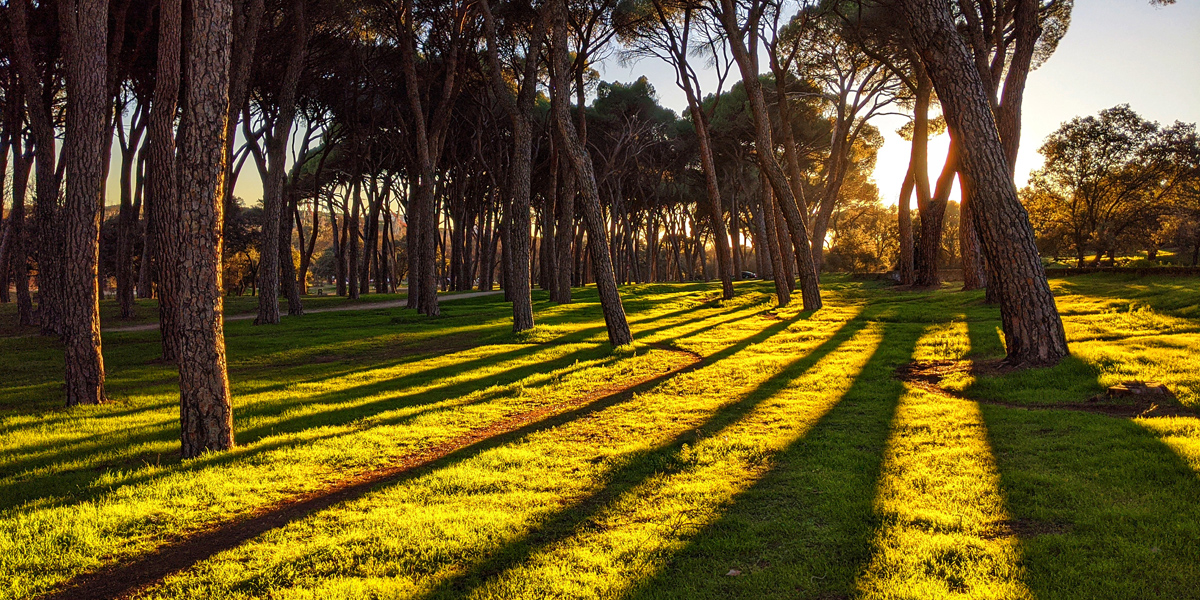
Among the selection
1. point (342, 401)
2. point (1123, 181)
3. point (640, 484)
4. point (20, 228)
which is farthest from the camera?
point (1123, 181)

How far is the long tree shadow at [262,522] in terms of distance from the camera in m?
3.78

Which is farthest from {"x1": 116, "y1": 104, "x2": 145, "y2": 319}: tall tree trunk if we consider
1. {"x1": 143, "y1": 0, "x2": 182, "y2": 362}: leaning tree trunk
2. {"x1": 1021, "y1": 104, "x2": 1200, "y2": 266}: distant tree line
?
{"x1": 1021, "y1": 104, "x2": 1200, "y2": 266}: distant tree line

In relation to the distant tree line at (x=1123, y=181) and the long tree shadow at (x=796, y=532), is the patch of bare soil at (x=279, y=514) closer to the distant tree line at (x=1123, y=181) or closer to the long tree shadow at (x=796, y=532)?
the long tree shadow at (x=796, y=532)

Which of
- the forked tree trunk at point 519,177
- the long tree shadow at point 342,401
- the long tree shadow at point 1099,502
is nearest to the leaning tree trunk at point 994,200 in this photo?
the long tree shadow at point 1099,502

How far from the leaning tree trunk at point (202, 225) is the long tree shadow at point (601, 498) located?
3.95 m

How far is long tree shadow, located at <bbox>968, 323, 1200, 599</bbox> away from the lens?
323cm

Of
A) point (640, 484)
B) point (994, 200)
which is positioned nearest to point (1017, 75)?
point (994, 200)

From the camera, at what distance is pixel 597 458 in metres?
5.93

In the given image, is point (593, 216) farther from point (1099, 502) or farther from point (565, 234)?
point (565, 234)

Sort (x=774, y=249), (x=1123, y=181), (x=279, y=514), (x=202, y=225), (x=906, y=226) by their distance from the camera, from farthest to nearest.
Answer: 1. (x=1123, y=181)
2. (x=906, y=226)
3. (x=774, y=249)
4. (x=202, y=225)
5. (x=279, y=514)

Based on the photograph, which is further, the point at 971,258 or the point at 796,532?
the point at 971,258

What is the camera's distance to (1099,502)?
162 inches

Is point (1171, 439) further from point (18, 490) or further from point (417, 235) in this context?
point (417, 235)

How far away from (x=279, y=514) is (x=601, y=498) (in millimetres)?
2532
